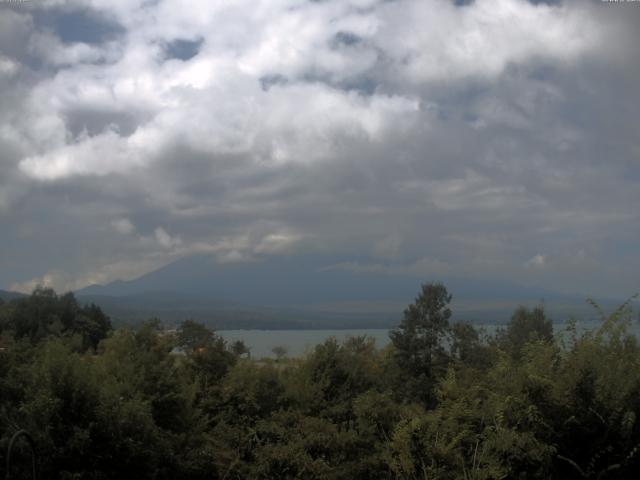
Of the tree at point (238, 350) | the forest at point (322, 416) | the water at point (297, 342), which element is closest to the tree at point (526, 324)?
the water at point (297, 342)

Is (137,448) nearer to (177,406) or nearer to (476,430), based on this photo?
(177,406)

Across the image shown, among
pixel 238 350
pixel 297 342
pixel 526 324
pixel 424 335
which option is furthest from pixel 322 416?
Answer: pixel 526 324

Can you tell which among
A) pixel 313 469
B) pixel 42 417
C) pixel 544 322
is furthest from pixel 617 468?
pixel 544 322

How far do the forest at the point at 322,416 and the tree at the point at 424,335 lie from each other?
24.5ft

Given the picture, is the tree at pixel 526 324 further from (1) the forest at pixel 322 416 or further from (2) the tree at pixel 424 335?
(1) the forest at pixel 322 416

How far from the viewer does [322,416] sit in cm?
1274

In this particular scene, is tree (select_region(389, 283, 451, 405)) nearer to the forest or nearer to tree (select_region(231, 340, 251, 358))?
tree (select_region(231, 340, 251, 358))

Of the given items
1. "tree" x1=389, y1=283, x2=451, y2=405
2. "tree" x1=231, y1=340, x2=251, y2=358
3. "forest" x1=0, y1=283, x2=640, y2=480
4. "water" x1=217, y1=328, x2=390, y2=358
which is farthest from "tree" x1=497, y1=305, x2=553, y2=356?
"forest" x1=0, y1=283, x2=640, y2=480

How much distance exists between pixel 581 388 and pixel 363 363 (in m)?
6.74

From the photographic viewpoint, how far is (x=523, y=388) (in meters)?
9.20

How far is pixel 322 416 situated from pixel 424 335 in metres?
10.7

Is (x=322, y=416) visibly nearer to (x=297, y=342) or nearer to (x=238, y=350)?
(x=238, y=350)

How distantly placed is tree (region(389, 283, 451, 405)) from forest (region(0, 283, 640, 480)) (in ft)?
24.5

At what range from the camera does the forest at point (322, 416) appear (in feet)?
29.1
